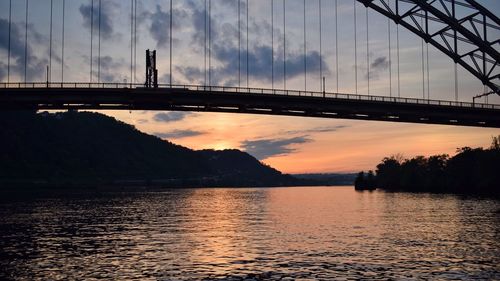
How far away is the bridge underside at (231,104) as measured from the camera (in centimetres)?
8981

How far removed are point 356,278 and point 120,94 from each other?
66576 mm

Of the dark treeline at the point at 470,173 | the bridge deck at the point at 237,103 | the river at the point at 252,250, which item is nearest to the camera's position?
the river at the point at 252,250

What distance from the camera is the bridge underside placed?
8981 cm

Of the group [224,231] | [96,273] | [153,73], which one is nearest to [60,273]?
[96,273]

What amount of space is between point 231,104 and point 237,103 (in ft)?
3.46

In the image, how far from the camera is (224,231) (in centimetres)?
6000

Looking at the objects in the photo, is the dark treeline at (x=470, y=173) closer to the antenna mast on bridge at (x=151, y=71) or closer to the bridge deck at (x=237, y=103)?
the bridge deck at (x=237, y=103)

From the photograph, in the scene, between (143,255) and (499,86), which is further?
(499,86)

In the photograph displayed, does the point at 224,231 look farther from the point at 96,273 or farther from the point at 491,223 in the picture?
the point at 491,223

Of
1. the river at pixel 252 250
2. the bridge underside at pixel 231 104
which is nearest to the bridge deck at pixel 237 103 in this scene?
the bridge underside at pixel 231 104

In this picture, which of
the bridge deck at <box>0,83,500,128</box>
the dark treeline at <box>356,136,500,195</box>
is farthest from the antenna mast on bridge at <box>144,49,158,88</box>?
the dark treeline at <box>356,136,500,195</box>

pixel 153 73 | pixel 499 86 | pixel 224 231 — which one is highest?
pixel 153 73

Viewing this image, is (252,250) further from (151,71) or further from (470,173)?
(470,173)

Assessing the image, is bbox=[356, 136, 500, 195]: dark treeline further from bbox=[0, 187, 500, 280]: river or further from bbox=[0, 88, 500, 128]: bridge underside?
bbox=[0, 187, 500, 280]: river
